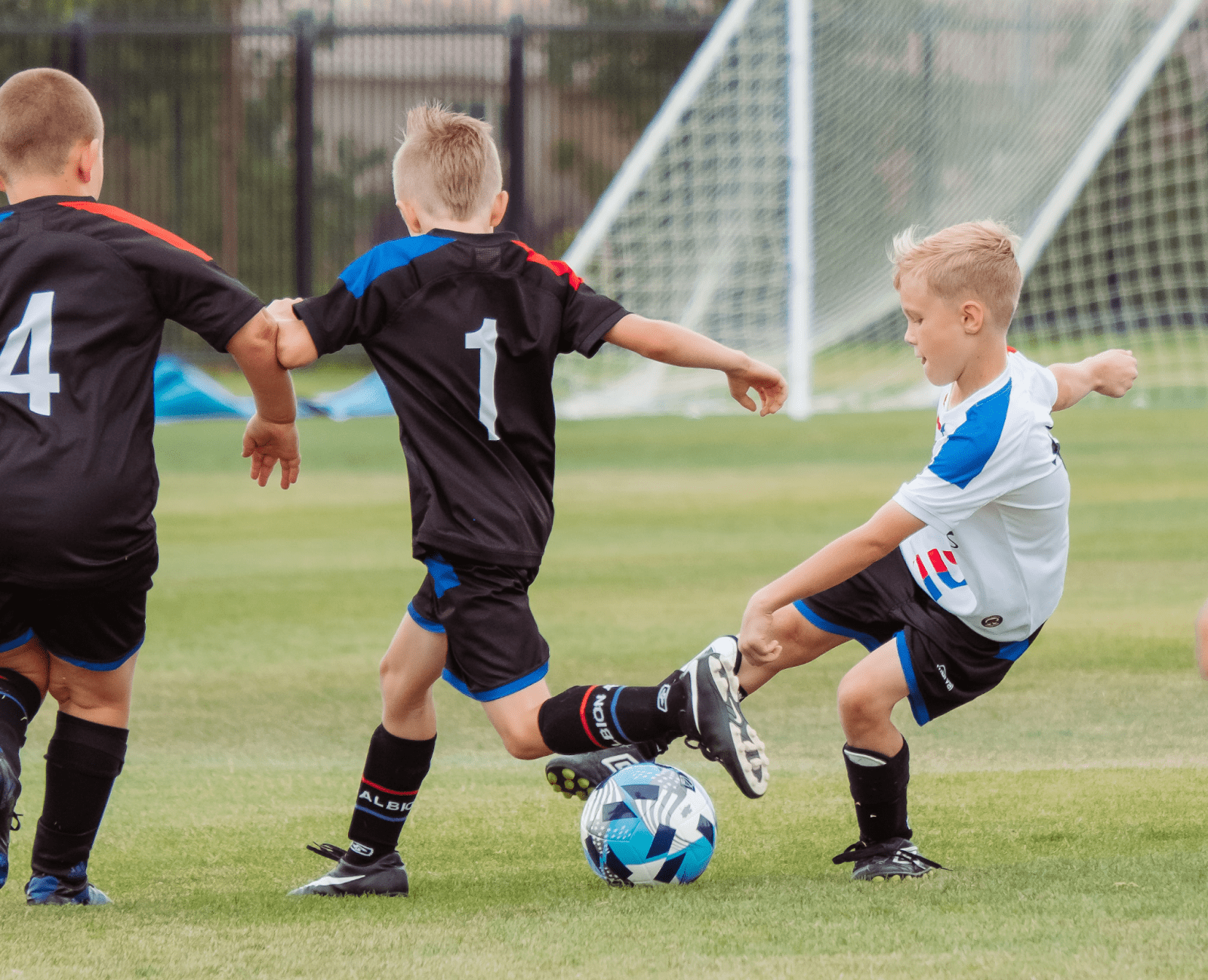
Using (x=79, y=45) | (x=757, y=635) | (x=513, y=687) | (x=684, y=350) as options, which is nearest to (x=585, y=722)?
(x=513, y=687)

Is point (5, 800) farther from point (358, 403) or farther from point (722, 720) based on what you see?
point (358, 403)

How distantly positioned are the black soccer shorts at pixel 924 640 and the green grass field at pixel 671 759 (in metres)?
0.40

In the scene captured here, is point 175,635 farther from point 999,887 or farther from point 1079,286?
point 1079,286

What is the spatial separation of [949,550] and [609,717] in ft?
2.81

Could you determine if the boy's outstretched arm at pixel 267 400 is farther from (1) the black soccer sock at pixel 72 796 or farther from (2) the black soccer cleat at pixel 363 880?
(2) the black soccer cleat at pixel 363 880

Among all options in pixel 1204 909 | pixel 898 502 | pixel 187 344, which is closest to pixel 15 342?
pixel 898 502

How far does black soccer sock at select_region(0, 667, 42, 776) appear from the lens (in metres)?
3.41

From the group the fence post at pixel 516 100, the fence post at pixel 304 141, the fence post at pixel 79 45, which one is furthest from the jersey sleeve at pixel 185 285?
the fence post at pixel 79 45

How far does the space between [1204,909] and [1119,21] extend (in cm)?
1474

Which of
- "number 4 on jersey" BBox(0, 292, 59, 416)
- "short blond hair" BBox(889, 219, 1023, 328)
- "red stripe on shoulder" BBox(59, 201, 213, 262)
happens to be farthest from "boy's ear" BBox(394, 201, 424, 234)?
"short blond hair" BBox(889, 219, 1023, 328)

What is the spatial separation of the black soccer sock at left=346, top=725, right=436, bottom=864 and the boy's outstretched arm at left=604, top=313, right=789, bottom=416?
1054 mm

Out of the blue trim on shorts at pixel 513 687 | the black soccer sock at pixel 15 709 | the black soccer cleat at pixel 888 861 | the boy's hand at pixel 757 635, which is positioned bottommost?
the black soccer cleat at pixel 888 861

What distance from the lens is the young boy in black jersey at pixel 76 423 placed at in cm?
341

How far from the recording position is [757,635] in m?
3.33
